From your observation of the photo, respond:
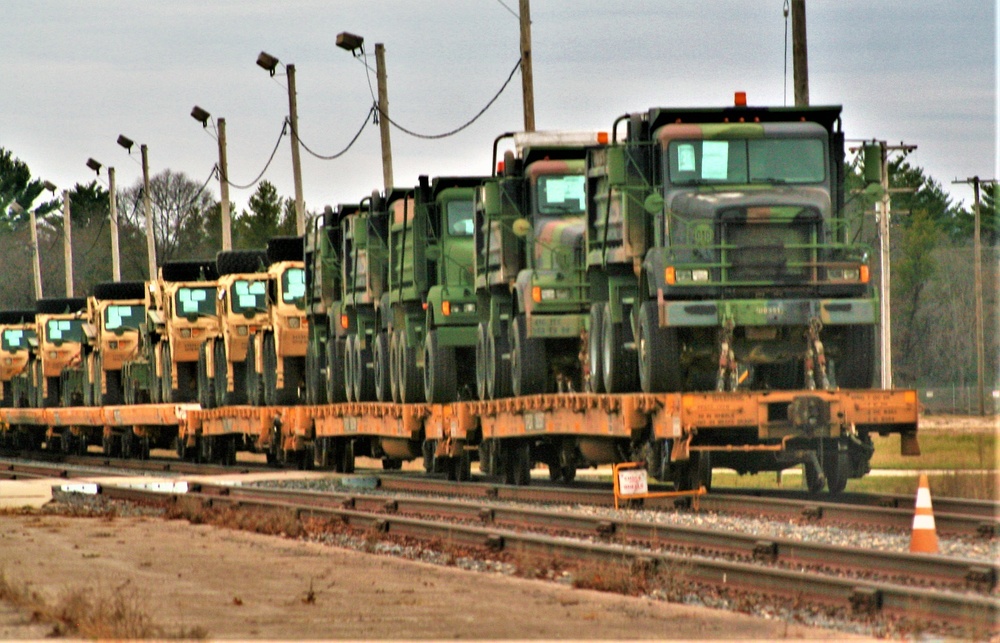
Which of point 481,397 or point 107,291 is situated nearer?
point 481,397

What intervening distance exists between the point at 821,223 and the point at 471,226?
832 cm

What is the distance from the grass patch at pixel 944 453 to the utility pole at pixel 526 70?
350 inches

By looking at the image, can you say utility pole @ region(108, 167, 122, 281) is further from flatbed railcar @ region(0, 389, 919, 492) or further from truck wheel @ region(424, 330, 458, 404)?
truck wheel @ region(424, 330, 458, 404)

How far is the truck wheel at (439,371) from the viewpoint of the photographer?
26.7 meters

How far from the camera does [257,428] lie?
117 feet

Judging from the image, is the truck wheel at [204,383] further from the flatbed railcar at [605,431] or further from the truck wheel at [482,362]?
the truck wheel at [482,362]

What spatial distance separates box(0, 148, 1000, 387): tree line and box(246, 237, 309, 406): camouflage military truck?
62.0 metres

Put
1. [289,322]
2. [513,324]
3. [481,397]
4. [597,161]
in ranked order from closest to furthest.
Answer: [597,161] → [513,324] → [481,397] → [289,322]

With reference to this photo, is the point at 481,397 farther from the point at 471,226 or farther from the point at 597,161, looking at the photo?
the point at 597,161

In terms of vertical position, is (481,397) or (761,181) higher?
(761,181)

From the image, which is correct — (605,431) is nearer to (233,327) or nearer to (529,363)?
(529,363)

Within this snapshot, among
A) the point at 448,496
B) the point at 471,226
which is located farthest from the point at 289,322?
the point at 448,496

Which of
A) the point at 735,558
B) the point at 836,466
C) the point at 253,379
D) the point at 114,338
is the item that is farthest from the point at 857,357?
the point at 114,338

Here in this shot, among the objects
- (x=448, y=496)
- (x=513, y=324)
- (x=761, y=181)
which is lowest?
(x=448, y=496)
